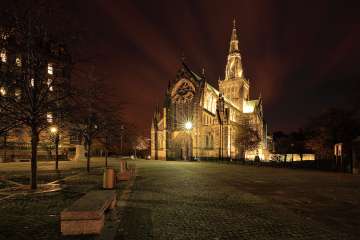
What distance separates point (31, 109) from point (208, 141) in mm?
45904

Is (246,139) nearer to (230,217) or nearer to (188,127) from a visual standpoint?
(188,127)

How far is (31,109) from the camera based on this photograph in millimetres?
13000

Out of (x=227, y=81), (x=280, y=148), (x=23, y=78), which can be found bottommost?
(x=280, y=148)

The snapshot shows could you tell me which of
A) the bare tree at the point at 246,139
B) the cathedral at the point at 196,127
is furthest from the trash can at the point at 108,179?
the bare tree at the point at 246,139

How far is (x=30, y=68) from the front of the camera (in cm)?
1266

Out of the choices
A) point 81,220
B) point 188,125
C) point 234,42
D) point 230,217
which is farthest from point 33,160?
point 234,42

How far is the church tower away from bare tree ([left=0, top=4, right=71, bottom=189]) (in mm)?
79082

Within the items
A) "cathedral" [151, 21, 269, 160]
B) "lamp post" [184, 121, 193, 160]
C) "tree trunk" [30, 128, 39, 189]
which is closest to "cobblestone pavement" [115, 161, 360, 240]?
"tree trunk" [30, 128, 39, 189]

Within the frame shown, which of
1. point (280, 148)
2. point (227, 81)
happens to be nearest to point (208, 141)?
point (227, 81)

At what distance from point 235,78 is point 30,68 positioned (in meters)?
80.2

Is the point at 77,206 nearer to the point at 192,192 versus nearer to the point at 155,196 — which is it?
the point at 155,196

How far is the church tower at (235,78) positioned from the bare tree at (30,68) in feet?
259

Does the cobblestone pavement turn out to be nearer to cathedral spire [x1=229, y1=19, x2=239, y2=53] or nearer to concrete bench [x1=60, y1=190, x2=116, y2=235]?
concrete bench [x1=60, y1=190, x2=116, y2=235]

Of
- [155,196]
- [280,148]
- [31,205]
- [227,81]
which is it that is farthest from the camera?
[280,148]
